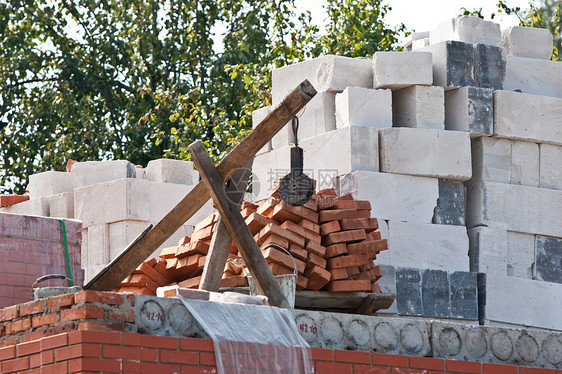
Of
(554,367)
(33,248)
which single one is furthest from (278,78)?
(554,367)

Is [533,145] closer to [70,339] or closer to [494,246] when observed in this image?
[494,246]

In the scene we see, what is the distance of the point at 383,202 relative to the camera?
31.2 feet

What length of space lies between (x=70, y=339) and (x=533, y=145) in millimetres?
5902

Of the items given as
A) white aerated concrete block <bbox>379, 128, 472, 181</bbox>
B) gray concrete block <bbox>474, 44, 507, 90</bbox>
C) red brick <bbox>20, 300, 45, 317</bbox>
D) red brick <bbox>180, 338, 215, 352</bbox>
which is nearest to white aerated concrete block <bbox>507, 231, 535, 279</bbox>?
white aerated concrete block <bbox>379, 128, 472, 181</bbox>

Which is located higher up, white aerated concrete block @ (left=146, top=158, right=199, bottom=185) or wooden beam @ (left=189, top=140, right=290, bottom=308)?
white aerated concrete block @ (left=146, top=158, right=199, bottom=185)

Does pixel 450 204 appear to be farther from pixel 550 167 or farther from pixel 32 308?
pixel 32 308

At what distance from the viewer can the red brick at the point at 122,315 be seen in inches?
223

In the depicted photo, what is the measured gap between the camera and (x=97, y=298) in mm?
5664

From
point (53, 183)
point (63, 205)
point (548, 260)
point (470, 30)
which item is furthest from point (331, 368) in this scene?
point (53, 183)

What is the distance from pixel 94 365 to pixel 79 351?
0.11 metres

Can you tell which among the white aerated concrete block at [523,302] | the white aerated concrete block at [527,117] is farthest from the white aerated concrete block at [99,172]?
the white aerated concrete block at [523,302]

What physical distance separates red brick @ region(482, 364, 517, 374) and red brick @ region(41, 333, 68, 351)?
2714 millimetres

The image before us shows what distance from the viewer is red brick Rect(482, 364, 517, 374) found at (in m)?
6.76

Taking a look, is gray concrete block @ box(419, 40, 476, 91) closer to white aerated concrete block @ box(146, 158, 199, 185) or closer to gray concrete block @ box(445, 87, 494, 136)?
gray concrete block @ box(445, 87, 494, 136)
